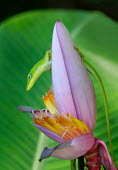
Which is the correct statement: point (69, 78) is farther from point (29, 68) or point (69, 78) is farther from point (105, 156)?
point (29, 68)

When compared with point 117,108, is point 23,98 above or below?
above

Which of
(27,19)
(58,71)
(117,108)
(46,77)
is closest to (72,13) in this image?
(27,19)

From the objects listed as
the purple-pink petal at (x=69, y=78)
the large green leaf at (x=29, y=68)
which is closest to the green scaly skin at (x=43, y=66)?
the purple-pink petal at (x=69, y=78)

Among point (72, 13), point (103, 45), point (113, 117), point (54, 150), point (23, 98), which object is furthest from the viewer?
point (72, 13)

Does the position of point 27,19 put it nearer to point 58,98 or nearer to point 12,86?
point 12,86

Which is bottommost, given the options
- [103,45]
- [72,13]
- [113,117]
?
[113,117]

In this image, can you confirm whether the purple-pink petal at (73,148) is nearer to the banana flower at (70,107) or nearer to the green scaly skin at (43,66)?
the banana flower at (70,107)
